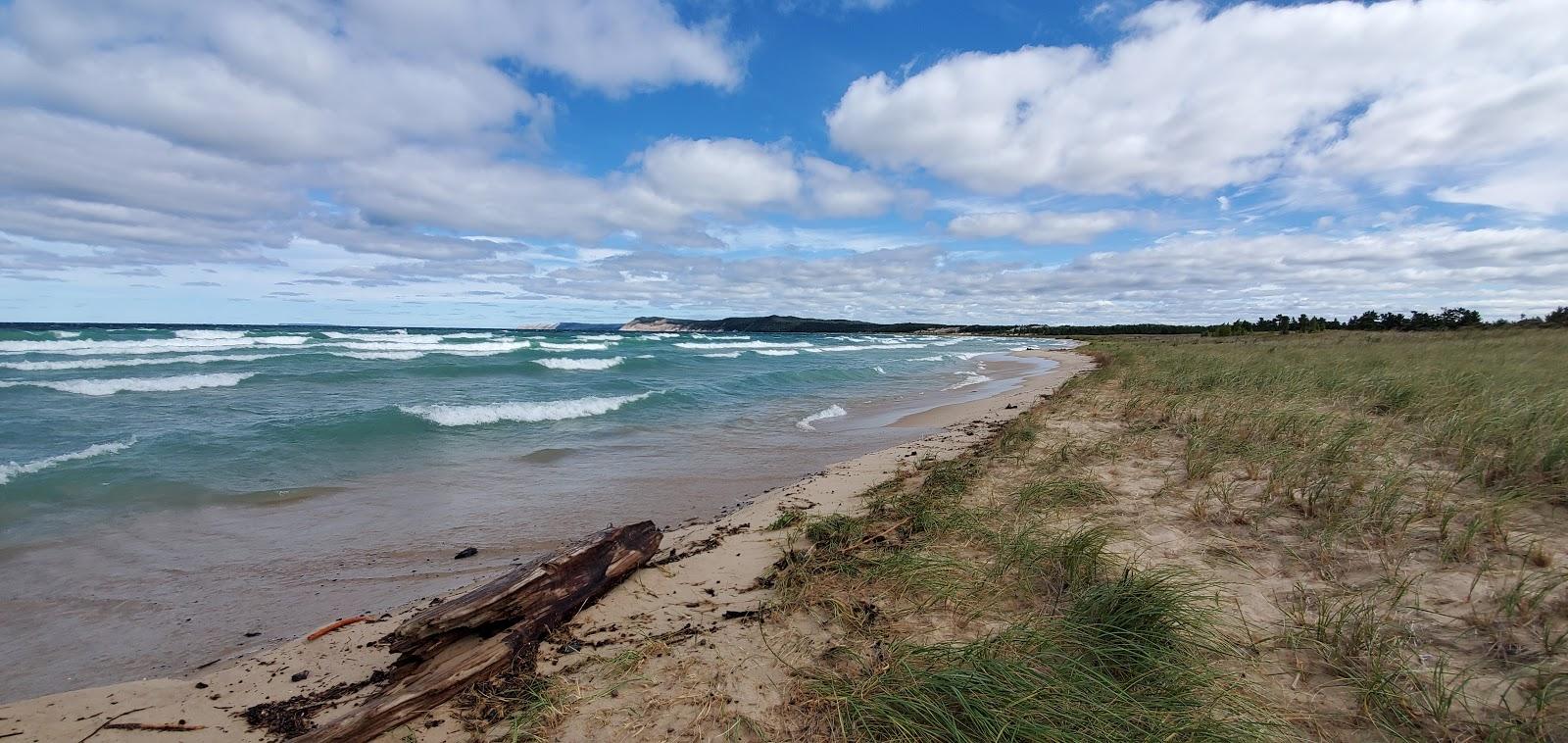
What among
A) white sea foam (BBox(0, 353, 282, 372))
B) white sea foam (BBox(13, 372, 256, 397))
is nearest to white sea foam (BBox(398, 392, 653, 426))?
white sea foam (BBox(13, 372, 256, 397))

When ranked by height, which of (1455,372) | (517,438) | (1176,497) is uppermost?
(1455,372)

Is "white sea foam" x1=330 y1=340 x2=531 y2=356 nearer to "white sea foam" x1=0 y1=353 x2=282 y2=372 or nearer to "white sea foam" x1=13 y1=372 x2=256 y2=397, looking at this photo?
"white sea foam" x1=0 y1=353 x2=282 y2=372

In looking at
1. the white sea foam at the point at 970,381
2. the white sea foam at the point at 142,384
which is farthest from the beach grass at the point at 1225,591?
the white sea foam at the point at 142,384

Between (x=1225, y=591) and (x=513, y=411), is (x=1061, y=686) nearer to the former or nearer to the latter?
(x=1225, y=591)

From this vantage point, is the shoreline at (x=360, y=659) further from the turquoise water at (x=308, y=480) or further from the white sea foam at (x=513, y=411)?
the white sea foam at (x=513, y=411)

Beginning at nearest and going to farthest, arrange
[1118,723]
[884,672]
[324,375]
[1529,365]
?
[1118,723]
[884,672]
[1529,365]
[324,375]

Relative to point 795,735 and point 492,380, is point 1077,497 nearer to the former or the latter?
point 795,735

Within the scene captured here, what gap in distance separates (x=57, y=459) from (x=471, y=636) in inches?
440

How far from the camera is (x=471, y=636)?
339 centimetres

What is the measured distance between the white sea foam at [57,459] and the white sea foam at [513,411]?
14.4ft

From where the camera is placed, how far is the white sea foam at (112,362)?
25.4 meters

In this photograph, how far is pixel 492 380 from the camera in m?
23.0

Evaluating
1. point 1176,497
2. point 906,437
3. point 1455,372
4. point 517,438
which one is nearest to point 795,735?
point 1176,497

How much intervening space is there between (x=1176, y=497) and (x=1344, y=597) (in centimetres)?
205
